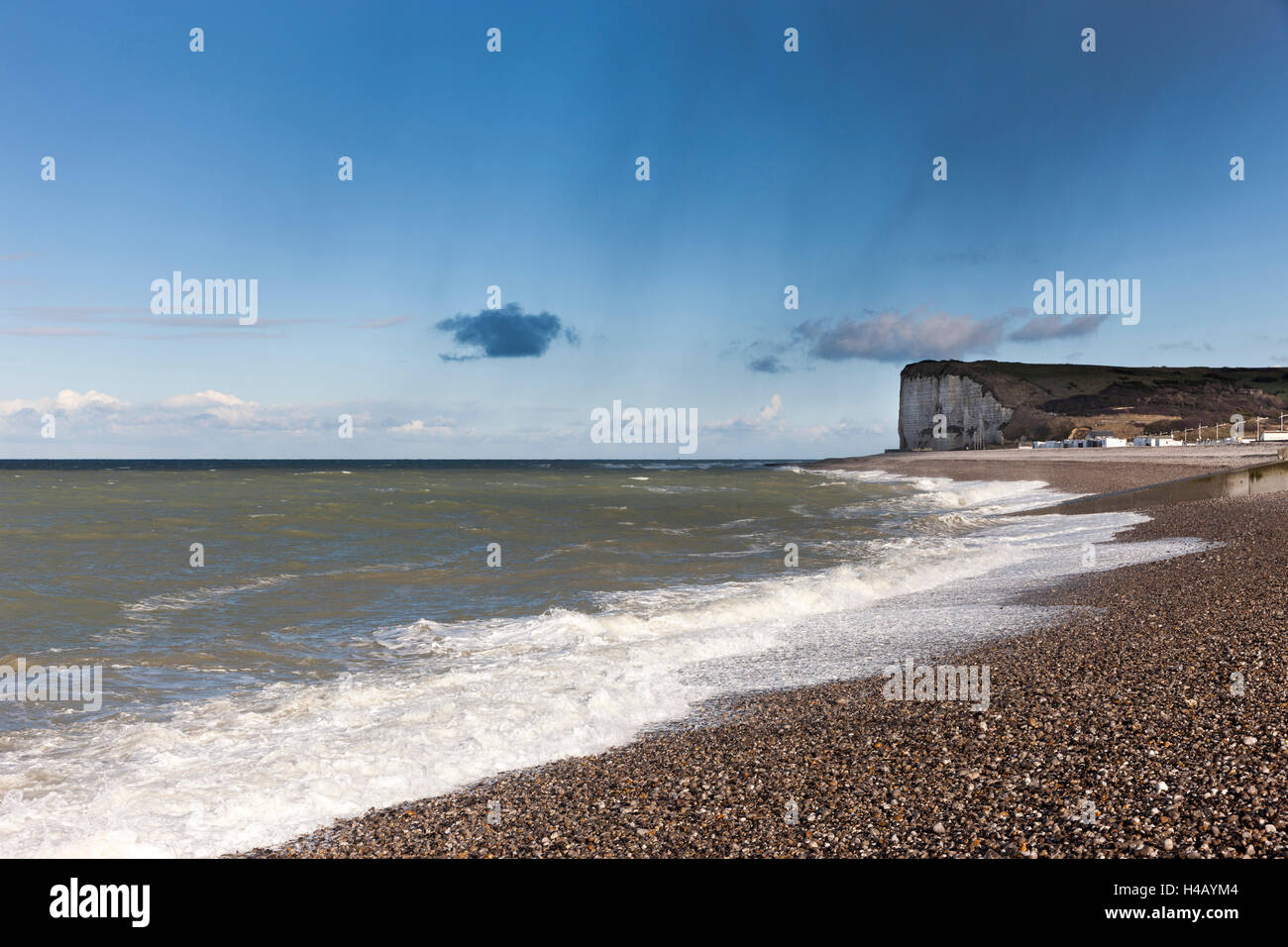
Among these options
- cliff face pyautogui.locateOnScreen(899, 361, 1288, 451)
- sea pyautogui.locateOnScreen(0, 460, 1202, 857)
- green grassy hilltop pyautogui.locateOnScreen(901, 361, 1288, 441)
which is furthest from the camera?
cliff face pyautogui.locateOnScreen(899, 361, 1288, 451)

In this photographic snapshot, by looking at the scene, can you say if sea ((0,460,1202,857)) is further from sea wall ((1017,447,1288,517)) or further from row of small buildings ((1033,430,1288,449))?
row of small buildings ((1033,430,1288,449))

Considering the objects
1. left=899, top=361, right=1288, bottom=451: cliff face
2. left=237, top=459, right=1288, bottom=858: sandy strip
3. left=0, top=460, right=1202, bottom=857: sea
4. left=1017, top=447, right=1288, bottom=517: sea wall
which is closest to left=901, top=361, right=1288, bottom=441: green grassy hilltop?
left=899, top=361, right=1288, bottom=451: cliff face

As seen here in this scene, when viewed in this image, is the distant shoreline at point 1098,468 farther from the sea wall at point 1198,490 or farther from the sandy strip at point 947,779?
the sandy strip at point 947,779

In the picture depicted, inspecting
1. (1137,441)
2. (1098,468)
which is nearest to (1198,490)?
(1098,468)

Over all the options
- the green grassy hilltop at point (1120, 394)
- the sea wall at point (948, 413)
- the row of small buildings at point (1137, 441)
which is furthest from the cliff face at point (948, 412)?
the row of small buildings at point (1137, 441)

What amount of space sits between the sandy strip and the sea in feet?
2.83

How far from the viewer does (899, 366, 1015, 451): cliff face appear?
125500 mm

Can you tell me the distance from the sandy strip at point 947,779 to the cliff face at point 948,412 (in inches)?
5030

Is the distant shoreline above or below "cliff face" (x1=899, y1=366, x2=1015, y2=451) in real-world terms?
below

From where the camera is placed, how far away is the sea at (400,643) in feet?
22.5

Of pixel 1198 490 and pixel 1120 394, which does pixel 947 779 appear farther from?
pixel 1120 394

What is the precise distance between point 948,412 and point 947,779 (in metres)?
137
